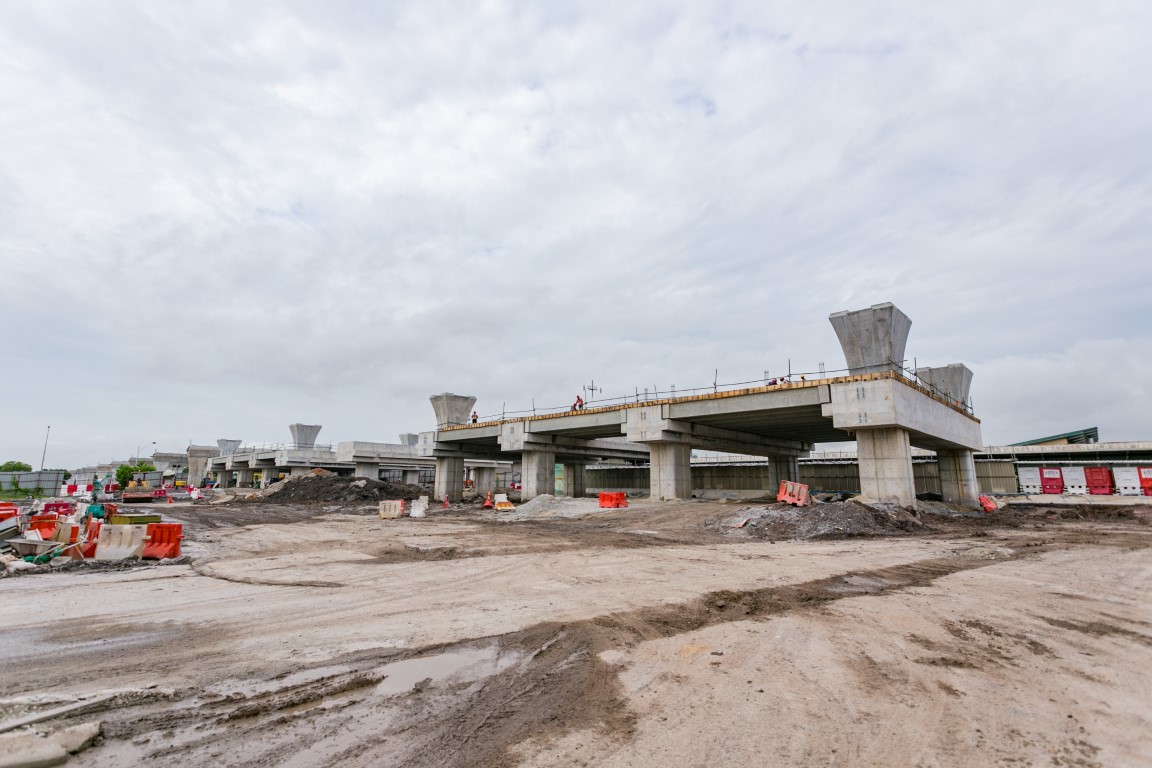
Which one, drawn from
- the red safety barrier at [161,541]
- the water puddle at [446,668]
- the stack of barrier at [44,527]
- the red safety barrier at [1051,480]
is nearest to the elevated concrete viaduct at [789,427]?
the red safety barrier at [1051,480]

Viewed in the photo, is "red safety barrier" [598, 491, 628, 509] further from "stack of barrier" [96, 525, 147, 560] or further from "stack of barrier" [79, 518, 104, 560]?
"stack of barrier" [79, 518, 104, 560]

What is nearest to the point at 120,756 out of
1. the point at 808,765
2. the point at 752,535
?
the point at 808,765

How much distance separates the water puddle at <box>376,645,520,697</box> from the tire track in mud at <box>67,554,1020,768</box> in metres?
0.04

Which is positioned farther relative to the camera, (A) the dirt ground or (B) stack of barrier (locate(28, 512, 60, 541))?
(B) stack of barrier (locate(28, 512, 60, 541))

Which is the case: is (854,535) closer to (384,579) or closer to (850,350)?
(850,350)

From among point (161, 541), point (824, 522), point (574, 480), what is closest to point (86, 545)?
point (161, 541)

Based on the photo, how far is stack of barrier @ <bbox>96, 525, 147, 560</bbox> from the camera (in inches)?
460

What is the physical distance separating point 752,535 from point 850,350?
1150 cm

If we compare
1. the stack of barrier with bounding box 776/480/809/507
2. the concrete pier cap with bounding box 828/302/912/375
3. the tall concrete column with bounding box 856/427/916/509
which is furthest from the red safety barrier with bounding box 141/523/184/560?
the concrete pier cap with bounding box 828/302/912/375

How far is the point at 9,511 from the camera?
15.1 metres

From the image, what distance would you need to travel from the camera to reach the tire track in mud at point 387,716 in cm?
330

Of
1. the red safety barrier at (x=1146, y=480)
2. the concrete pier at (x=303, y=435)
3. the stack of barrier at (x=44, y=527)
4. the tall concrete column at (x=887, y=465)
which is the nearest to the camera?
the stack of barrier at (x=44, y=527)

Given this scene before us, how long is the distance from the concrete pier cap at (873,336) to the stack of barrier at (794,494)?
6.54 m

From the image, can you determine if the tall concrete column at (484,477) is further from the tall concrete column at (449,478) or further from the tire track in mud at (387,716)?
the tire track in mud at (387,716)
